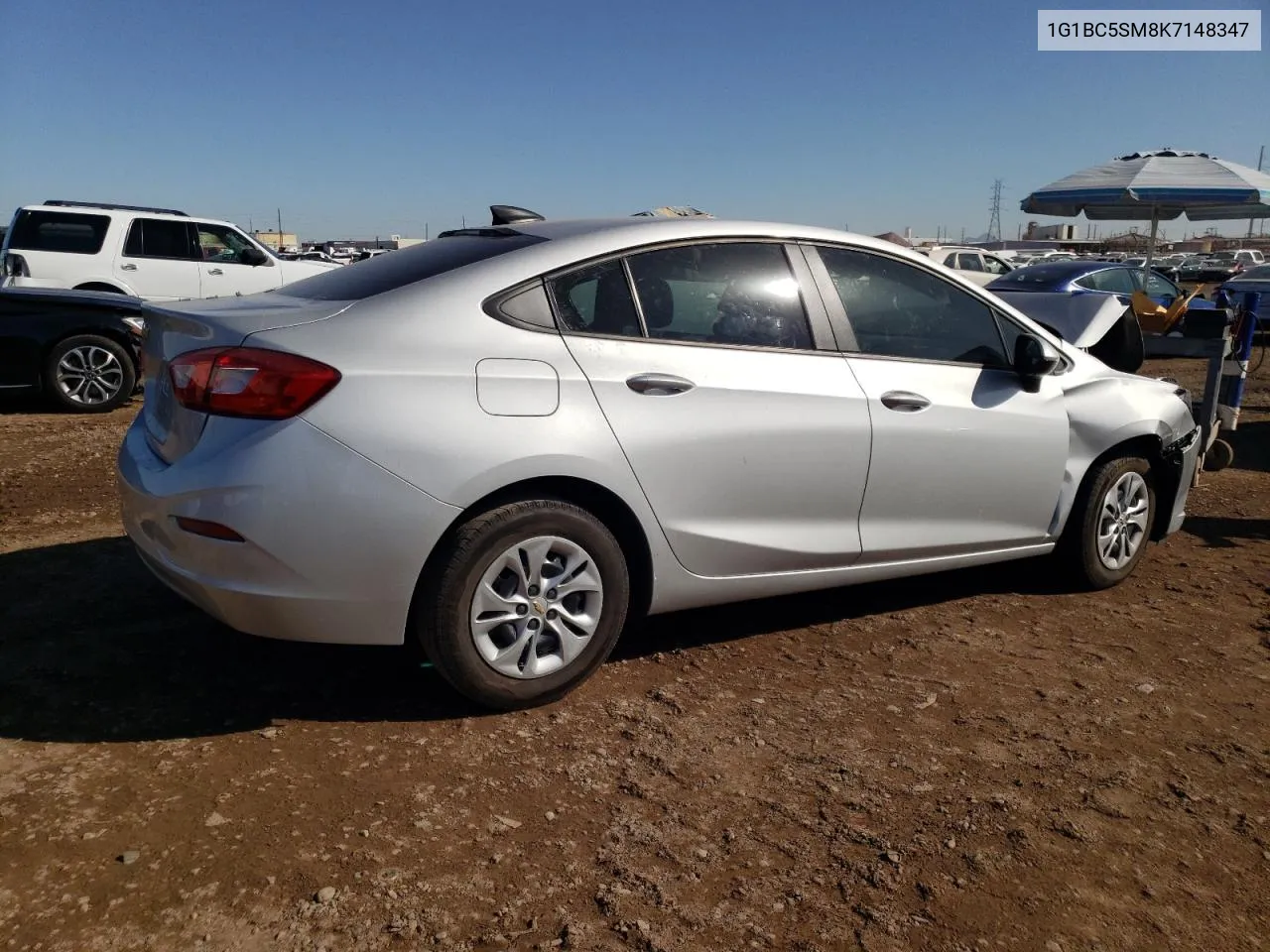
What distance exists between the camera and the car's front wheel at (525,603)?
3164mm

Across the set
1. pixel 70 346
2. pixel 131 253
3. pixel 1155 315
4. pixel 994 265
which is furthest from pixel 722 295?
pixel 994 265

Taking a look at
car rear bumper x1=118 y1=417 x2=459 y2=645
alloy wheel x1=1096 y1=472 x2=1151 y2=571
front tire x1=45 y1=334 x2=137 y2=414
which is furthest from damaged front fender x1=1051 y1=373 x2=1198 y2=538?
front tire x1=45 y1=334 x2=137 y2=414

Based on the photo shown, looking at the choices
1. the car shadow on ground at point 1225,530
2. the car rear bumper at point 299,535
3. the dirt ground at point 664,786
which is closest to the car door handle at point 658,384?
the car rear bumper at point 299,535

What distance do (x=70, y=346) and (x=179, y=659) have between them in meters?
6.52

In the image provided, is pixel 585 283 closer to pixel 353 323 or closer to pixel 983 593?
pixel 353 323

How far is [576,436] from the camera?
3.28 metres

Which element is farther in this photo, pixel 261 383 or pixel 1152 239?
pixel 1152 239

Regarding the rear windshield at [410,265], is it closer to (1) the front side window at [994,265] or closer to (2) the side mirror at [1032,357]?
(2) the side mirror at [1032,357]

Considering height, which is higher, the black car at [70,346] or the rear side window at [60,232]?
the rear side window at [60,232]

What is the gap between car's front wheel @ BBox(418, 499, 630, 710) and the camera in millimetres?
3164

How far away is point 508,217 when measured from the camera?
4.45 metres

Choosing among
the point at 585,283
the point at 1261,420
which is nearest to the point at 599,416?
the point at 585,283

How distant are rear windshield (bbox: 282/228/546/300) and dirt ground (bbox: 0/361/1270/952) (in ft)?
4.41

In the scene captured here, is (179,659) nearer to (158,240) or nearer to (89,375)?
(89,375)
